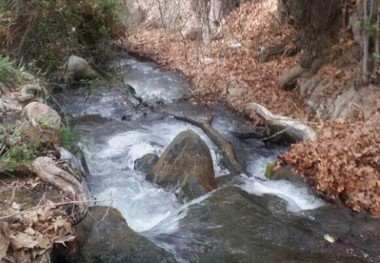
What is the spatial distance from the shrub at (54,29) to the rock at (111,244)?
5631 millimetres

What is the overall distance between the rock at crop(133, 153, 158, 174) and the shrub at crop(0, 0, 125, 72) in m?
3.62

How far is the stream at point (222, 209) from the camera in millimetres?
5688

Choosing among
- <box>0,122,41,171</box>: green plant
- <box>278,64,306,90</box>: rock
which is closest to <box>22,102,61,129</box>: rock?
<box>0,122,41,171</box>: green plant

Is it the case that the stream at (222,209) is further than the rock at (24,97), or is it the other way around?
the rock at (24,97)

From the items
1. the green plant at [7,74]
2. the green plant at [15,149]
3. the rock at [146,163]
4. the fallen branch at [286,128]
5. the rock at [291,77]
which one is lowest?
the rock at [146,163]

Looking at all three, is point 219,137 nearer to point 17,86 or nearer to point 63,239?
point 17,86

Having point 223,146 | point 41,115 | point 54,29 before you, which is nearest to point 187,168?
point 223,146

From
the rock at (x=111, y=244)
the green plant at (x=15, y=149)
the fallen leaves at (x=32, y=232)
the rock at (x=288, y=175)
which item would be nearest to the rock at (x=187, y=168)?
the rock at (x=288, y=175)

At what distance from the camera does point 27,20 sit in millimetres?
9789

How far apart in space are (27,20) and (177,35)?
807cm

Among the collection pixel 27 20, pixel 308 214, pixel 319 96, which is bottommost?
pixel 308 214

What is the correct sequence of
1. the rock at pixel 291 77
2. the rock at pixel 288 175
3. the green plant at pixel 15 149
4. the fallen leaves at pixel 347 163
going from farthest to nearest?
the rock at pixel 291 77, the rock at pixel 288 175, the fallen leaves at pixel 347 163, the green plant at pixel 15 149

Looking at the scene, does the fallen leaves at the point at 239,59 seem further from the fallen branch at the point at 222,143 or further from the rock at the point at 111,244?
the rock at the point at 111,244

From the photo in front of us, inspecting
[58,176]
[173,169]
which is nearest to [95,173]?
[173,169]
